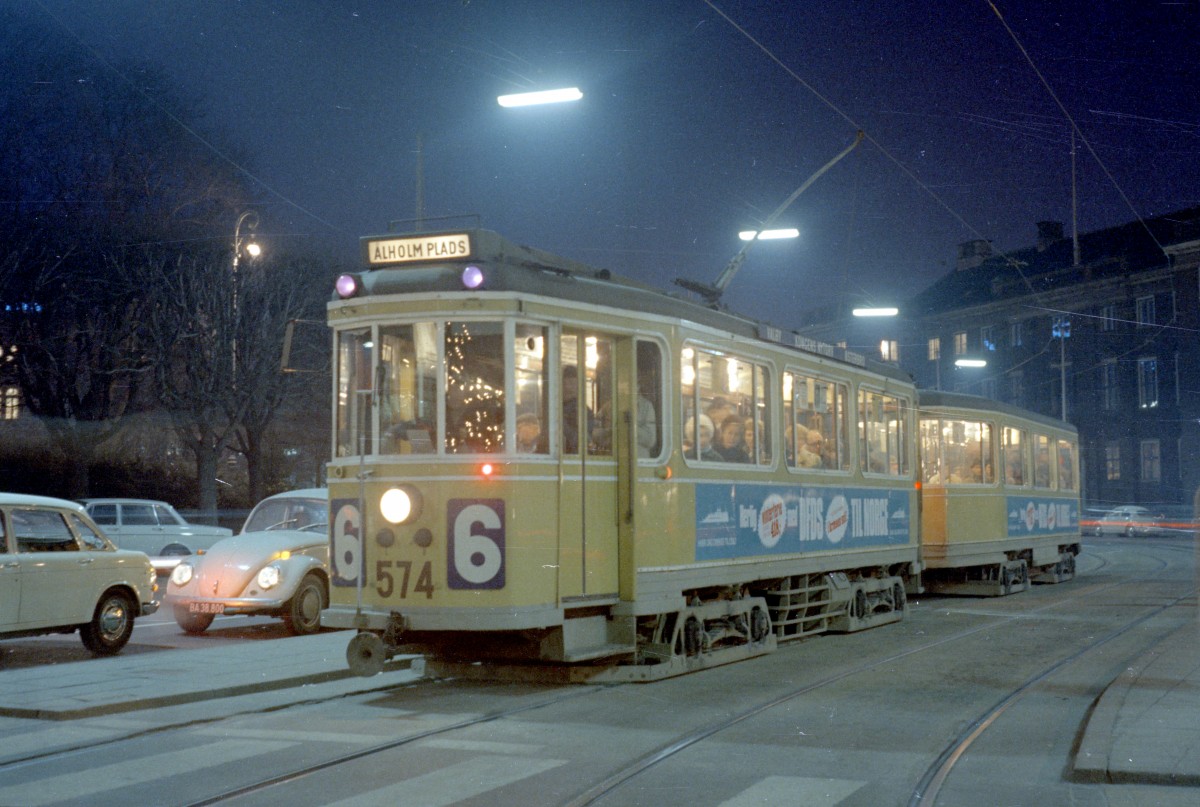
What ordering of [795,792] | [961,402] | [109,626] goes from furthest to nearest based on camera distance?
[961,402]
[109,626]
[795,792]

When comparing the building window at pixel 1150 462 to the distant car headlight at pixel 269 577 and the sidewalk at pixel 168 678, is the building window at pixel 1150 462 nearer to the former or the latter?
the distant car headlight at pixel 269 577

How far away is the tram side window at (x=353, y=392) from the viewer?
1034cm

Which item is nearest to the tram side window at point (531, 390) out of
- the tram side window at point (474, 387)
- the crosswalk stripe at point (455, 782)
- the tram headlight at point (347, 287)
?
the tram side window at point (474, 387)

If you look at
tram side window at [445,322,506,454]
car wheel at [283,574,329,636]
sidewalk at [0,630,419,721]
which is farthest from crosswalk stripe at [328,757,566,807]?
car wheel at [283,574,329,636]

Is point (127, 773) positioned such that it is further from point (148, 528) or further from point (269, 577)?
point (148, 528)

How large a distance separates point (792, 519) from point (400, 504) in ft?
16.9

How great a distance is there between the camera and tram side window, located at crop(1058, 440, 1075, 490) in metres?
27.0

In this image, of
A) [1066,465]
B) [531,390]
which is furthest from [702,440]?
[1066,465]

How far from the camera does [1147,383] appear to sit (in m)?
62.3

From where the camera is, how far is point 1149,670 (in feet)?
37.8

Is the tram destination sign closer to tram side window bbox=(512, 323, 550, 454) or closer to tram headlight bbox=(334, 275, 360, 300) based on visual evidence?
tram headlight bbox=(334, 275, 360, 300)

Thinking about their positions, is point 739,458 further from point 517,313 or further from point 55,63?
point 55,63

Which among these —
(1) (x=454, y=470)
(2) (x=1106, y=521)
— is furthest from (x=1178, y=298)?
(1) (x=454, y=470)

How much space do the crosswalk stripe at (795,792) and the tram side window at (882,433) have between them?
889 centimetres
